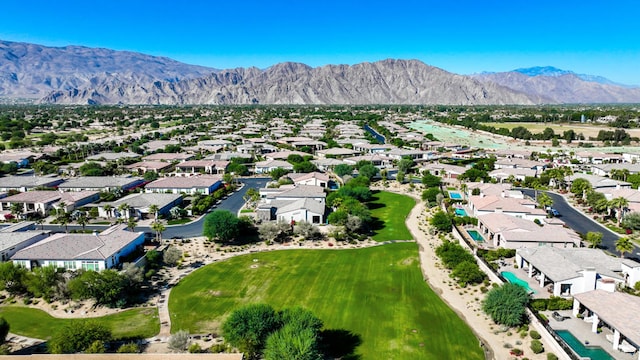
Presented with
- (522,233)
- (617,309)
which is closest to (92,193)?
(522,233)

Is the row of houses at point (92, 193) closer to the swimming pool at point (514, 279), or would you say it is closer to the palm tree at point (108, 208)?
the palm tree at point (108, 208)

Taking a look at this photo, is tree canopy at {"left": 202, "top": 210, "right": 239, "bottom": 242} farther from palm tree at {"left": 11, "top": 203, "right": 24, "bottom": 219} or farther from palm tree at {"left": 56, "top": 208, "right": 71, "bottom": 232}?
palm tree at {"left": 11, "top": 203, "right": 24, "bottom": 219}

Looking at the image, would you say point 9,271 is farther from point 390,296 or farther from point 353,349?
point 390,296

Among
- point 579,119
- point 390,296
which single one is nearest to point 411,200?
point 390,296

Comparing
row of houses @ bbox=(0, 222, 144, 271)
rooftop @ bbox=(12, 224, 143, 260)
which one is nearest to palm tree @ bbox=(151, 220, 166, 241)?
row of houses @ bbox=(0, 222, 144, 271)

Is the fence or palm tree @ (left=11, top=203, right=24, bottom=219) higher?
palm tree @ (left=11, top=203, right=24, bottom=219)

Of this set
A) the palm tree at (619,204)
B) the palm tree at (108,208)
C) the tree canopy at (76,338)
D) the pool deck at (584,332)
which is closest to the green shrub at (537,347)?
the pool deck at (584,332)
